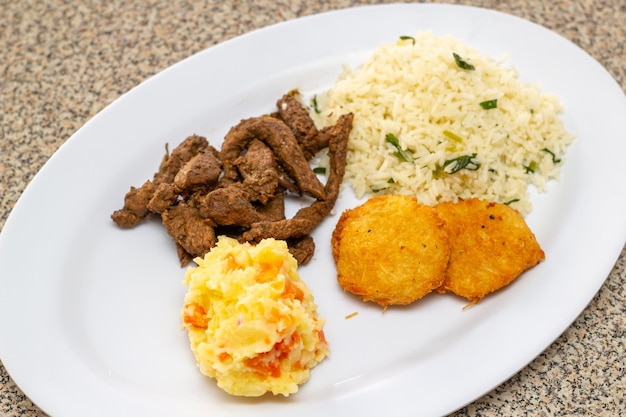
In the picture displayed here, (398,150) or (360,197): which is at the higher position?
(398,150)

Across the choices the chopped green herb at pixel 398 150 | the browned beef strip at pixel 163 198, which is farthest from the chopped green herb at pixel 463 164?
the browned beef strip at pixel 163 198

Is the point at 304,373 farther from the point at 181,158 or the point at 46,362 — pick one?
the point at 181,158

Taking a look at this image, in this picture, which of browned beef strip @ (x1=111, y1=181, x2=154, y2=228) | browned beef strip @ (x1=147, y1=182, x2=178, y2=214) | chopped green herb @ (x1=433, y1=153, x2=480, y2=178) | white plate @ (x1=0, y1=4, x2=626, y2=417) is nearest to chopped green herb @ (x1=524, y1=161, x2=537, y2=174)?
white plate @ (x1=0, y1=4, x2=626, y2=417)

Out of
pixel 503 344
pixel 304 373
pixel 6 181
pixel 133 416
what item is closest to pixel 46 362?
pixel 133 416

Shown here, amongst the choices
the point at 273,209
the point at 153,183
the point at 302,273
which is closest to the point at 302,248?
the point at 302,273

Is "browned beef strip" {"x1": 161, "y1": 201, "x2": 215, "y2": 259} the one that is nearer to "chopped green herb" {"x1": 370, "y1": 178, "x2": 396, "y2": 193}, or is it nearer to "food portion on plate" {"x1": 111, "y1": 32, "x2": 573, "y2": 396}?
"food portion on plate" {"x1": 111, "y1": 32, "x2": 573, "y2": 396}

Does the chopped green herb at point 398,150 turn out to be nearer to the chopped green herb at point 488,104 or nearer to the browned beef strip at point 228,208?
the chopped green herb at point 488,104

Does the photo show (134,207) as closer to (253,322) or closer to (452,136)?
(253,322)
